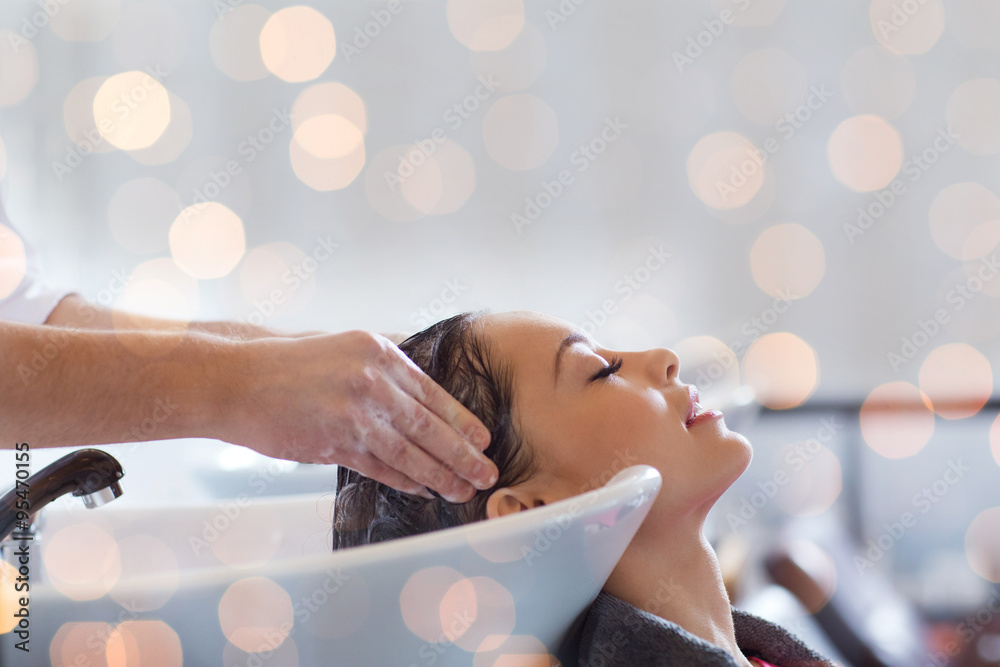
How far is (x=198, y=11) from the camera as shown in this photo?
80.0 inches

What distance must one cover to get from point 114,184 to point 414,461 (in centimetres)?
178

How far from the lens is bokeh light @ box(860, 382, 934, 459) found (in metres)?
2.08

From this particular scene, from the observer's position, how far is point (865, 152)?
2.12m

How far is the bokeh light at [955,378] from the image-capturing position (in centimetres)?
203

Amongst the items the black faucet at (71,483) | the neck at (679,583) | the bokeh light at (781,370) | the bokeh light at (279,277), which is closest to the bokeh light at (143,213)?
the bokeh light at (279,277)

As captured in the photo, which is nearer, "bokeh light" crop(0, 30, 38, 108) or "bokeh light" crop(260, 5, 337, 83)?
"bokeh light" crop(0, 30, 38, 108)

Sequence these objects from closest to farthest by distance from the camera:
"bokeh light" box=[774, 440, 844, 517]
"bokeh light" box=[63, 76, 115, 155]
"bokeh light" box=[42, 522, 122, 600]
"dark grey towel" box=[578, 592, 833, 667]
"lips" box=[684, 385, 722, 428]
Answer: "dark grey towel" box=[578, 592, 833, 667], "lips" box=[684, 385, 722, 428], "bokeh light" box=[42, 522, 122, 600], "bokeh light" box=[63, 76, 115, 155], "bokeh light" box=[774, 440, 844, 517]

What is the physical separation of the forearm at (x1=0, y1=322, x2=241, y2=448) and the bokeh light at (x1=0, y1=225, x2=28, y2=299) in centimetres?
56

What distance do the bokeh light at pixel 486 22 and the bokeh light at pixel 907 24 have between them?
111 centimetres

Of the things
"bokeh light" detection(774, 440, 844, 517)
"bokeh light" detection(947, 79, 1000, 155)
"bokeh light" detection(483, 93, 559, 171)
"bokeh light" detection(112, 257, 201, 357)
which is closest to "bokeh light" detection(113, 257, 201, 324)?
"bokeh light" detection(112, 257, 201, 357)

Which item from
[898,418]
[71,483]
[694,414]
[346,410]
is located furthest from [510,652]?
[898,418]

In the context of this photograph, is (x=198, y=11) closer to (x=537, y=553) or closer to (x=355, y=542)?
(x=355, y=542)

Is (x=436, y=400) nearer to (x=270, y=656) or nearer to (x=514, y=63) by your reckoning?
(x=270, y=656)

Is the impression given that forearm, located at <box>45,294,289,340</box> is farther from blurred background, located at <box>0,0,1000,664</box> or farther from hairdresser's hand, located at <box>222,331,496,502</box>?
blurred background, located at <box>0,0,1000,664</box>
